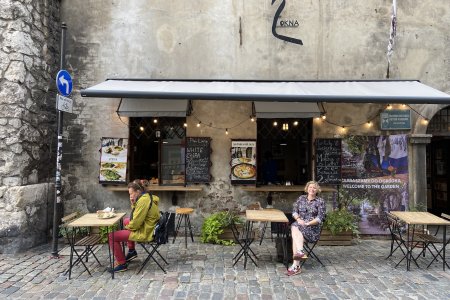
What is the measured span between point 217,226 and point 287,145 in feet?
11.4

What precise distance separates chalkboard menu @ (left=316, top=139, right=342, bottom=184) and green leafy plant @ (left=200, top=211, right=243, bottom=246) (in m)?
2.09

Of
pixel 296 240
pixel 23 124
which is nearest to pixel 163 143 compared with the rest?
pixel 23 124

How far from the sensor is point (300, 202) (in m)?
5.76

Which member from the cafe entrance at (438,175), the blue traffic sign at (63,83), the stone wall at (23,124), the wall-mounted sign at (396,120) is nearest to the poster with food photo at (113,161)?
the stone wall at (23,124)

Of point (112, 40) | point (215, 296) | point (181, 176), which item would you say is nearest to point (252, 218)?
point (215, 296)

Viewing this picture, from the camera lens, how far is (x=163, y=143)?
25.2 feet

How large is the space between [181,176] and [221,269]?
2790mm

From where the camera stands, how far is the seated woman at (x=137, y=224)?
16.7 feet

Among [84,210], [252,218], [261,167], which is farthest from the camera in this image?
[261,167]

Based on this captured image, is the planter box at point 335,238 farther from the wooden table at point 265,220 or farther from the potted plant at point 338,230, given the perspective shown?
the wooden table at point 265,220

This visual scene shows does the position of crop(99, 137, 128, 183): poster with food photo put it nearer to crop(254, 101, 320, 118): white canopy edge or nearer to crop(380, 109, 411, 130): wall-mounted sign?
crop(254, 101, 320, 118): white canopy edge

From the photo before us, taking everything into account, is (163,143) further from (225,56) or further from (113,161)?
(225,56)

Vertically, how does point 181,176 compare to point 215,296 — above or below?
above

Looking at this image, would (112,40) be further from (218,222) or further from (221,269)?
(221,269)
